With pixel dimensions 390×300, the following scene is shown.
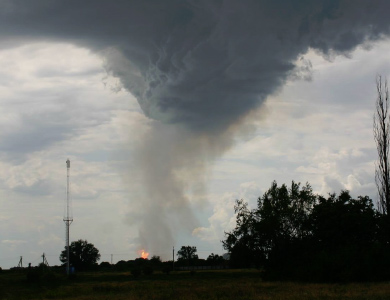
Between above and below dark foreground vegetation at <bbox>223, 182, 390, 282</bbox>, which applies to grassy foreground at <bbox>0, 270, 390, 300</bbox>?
below

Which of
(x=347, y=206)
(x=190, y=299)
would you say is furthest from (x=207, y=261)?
(x=190, y=299)

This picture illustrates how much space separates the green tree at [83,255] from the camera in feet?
581

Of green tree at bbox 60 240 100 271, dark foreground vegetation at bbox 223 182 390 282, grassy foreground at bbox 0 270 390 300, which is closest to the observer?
grassy foreground at bbox 0 270 390 300

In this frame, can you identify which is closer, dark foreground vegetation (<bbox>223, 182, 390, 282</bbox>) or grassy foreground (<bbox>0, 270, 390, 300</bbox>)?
grassy foreground (<bbox>0, 270, 390, 300</bbox>)

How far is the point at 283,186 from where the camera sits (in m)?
82.1

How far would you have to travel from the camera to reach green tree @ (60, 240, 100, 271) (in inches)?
→ 6969

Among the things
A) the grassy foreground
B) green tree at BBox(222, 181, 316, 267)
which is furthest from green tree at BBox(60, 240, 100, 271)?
green tree at BBox(222, 181, 316, 267)

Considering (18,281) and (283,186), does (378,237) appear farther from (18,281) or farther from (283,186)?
(18,281)

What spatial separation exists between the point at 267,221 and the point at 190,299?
→ 3642cm

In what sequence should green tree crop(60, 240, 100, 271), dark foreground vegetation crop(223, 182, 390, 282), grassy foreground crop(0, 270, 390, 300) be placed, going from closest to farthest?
grassy foreground crop(0, 270, 390, 300) < dark foreground vegetation crop(223, 182, 390, 282) < green tree crop(60, 240, 100, 271)

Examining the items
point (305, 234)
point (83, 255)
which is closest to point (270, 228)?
point (305, 234)

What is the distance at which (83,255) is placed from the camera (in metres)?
182

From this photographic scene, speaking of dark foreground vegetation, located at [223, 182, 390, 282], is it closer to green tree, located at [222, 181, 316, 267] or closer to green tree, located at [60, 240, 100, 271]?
green tree, located at [222, 181, 316, 267]

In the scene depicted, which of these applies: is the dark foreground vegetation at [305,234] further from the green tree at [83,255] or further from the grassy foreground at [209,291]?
the green tree at [83,255]
